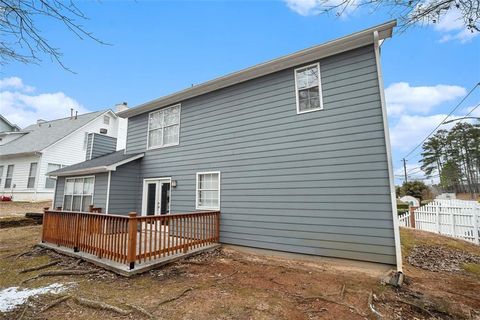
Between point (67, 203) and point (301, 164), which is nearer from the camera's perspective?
point (301, 164)

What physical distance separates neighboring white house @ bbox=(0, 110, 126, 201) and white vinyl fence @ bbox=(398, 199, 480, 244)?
57.6ft

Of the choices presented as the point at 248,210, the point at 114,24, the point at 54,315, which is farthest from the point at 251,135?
the point at 54,315

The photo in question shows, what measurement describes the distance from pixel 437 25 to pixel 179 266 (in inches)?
253

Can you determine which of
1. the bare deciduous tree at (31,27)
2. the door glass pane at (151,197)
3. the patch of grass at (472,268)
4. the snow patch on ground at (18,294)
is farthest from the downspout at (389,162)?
the door glass pane at (151,197)

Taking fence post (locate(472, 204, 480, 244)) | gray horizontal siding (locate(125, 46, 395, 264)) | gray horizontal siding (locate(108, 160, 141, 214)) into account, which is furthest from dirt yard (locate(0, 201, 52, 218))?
fence post (locate(472, 204, 480, 244))

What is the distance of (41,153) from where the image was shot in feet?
54.1

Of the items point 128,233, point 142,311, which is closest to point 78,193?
point 128,233

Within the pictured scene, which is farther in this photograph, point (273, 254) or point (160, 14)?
point (273, 254)

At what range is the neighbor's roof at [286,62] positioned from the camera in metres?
5.52

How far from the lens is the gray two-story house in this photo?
5461mm

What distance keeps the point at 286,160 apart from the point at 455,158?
39.8 meters

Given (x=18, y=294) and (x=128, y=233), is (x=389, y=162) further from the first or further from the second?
(x=18, y=294)

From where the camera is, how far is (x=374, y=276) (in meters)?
4.90

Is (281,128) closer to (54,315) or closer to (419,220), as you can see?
(54,315)
